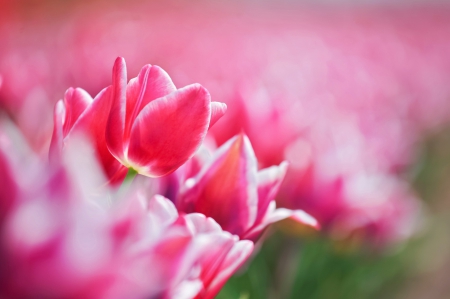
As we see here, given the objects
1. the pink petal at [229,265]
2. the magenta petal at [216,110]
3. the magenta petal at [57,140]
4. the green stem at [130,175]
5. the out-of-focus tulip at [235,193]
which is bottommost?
the pink petal at [229,265]

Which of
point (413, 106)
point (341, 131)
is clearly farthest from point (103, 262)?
point (413, 106)

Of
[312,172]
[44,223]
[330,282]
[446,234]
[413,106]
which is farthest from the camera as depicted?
[413,106]

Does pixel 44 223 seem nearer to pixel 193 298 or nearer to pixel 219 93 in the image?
pixel 193 298

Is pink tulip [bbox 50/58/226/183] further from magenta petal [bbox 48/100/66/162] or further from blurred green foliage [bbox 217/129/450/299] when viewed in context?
blurred green foliage [bbox 217/129/450/299]

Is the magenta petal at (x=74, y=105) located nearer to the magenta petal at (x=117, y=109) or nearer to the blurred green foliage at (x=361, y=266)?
the magenta petal at (x=117, y=109)

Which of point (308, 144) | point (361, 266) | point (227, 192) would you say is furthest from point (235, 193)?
point (361, 266)

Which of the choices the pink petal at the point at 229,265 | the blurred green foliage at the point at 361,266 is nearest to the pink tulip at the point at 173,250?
the pink petal at the point at 229,265

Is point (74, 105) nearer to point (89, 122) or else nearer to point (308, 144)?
point (89, 122)
